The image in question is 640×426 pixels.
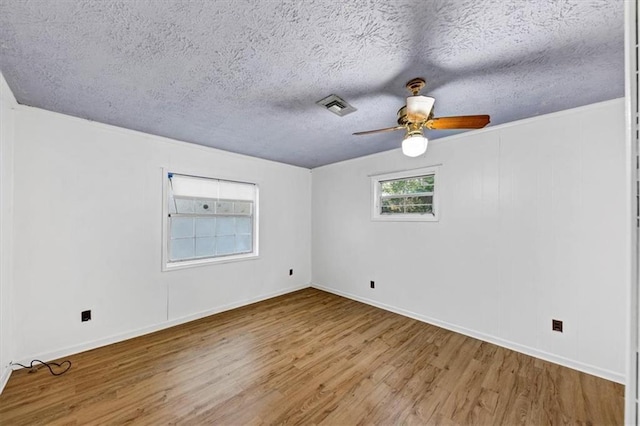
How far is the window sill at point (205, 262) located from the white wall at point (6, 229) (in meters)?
1.20

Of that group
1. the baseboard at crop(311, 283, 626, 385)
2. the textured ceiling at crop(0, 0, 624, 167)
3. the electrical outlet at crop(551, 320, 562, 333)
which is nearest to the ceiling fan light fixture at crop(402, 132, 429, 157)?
the textured ceiling at crop(0, 0, 624, 167)

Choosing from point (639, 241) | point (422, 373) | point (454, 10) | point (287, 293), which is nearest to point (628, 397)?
point (639, 241)

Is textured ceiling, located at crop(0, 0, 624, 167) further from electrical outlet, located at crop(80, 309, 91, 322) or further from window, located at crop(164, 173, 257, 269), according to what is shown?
electrical outlet, located at crop(80, 309, 91, 322)

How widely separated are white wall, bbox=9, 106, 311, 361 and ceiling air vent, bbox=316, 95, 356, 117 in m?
2.06

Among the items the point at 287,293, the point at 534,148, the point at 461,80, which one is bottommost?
the point at 287,293

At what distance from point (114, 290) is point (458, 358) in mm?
3631

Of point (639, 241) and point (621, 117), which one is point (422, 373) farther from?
point (621, 117)

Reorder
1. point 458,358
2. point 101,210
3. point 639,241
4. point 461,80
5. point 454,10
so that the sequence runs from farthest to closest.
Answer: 1. point 101,210
2. point 458,358
3. point 461,80
4. point 454,10
5. point 639,241

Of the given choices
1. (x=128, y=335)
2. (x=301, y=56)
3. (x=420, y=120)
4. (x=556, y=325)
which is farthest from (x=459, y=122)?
(x=128, y=335)

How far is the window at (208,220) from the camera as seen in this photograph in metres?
3.23

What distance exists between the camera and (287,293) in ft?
14.4

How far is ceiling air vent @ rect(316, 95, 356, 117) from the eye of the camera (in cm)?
202

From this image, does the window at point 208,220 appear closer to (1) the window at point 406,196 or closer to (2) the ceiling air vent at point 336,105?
(1) the window at point 406,196

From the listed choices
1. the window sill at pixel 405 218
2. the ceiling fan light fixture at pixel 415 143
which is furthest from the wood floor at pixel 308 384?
the ceiling fan light fixture at pixel 415 143
